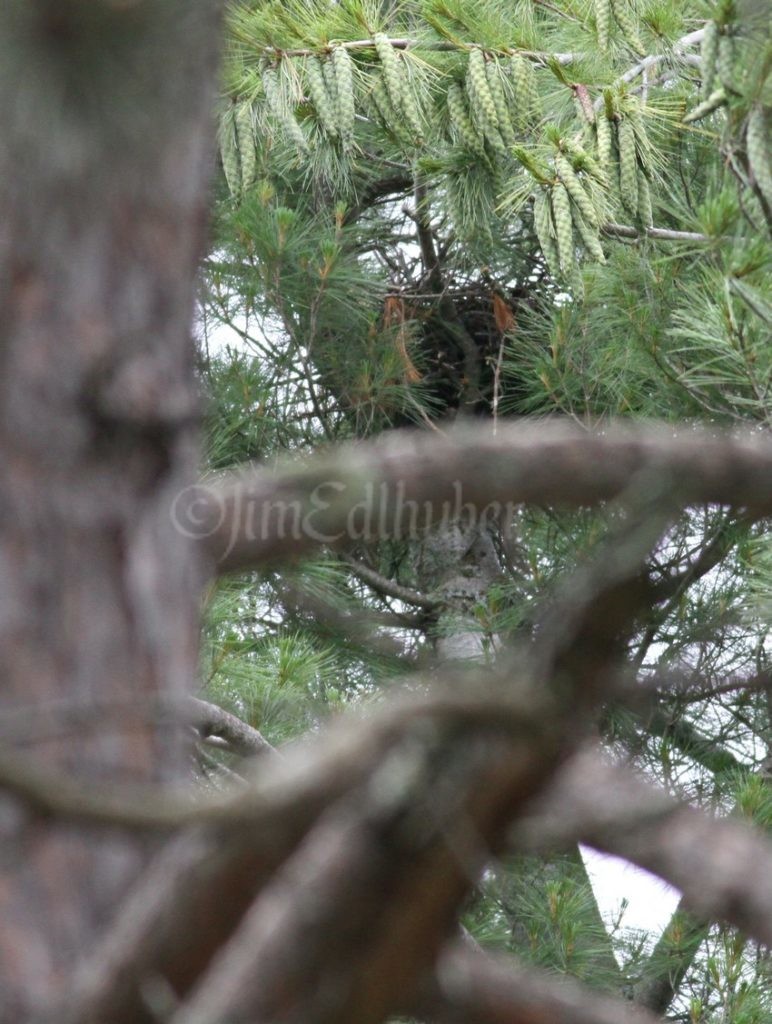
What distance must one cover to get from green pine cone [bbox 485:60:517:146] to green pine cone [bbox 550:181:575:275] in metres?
0.50

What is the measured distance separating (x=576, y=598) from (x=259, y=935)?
0.45 feet

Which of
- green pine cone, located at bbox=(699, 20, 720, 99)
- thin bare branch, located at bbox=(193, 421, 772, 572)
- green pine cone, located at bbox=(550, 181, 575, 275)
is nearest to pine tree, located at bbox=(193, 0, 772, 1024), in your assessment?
green pine cone, located at bbox=(550, 181, 575, 275)

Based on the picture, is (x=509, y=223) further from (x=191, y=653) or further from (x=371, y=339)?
(x=191, y=653)

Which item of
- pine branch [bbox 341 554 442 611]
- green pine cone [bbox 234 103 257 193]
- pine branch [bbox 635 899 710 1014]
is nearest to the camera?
green pine cone [bbox 234 103 257 193]

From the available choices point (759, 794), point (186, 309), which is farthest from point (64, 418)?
point (759, 794)

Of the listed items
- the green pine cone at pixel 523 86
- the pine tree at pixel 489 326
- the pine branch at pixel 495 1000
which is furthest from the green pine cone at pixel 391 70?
the pine branch at pixel 495 1000

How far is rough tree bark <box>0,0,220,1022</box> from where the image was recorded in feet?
1.63

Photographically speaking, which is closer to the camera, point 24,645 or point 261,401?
point 24,645

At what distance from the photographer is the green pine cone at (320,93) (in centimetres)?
209

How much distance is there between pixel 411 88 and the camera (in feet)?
6.88

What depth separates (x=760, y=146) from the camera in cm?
86

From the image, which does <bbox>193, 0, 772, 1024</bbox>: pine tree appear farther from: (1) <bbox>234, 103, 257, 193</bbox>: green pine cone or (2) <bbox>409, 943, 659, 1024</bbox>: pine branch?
(2) <bbox>409, 943, 659, 1024</bbox>: pine branch

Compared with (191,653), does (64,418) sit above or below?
above

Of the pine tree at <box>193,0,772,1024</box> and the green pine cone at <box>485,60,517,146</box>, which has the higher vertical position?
the green pine cone at <box>485,60,517,146</box>
